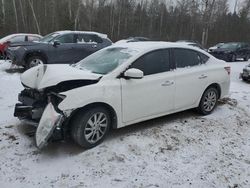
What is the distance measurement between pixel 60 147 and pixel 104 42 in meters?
8.24

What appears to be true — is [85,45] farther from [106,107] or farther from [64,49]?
[106,107]

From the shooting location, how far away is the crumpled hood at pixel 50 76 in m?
4.22

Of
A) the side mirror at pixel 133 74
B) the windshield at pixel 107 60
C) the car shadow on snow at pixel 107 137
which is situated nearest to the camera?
the car shadow on snow at pixel 107 137

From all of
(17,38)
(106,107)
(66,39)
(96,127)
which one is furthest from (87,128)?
(17,38)

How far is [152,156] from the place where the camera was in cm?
420

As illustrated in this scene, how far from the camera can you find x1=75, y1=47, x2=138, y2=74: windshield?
15.7ft

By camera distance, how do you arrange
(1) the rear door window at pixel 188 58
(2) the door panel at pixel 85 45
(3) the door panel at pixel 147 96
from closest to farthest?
(3) the door panel at pixel 147 96
(1) the rear door window at pixel 188 58
(2) the door panel at pixel 85 45

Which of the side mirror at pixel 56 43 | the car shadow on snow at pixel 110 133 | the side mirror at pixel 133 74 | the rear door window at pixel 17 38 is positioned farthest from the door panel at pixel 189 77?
the rear door window at pixel 17 38

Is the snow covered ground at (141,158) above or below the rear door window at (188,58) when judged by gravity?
below

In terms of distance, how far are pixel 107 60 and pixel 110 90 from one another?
34.5 inches

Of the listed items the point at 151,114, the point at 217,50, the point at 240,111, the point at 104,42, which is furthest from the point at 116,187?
the point at 217,50

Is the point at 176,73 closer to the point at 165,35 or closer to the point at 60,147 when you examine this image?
the point at 60,147

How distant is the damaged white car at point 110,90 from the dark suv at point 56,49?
5396mm

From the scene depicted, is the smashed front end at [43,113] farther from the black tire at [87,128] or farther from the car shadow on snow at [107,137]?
the car shadow on snow at [107,137]
